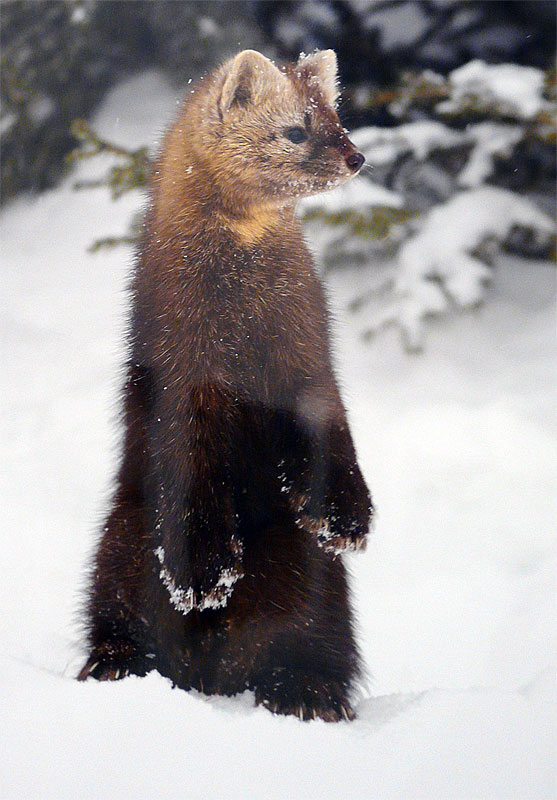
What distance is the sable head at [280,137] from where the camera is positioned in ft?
3.16

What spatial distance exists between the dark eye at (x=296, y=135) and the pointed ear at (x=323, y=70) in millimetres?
50

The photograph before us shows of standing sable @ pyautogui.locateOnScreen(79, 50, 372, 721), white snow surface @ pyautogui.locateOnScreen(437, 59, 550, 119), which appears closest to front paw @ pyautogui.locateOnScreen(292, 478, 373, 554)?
standing sable @ pyautogui.locateOnScreen(79, 50, 372, 721)

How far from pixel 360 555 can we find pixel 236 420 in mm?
472

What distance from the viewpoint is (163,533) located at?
3.36 ft

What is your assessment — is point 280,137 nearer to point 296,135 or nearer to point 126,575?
point 296,135

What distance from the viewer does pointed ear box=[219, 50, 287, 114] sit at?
941mm

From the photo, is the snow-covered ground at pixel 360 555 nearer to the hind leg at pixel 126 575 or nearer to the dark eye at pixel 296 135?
the hind leg at pixel 126 575

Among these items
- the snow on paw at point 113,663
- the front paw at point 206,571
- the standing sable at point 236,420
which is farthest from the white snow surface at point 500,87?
the snow on paw at point 113,663

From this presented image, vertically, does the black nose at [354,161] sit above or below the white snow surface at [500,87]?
above

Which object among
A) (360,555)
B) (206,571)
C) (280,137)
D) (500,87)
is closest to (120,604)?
(206,571)

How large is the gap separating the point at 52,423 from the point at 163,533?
0.53m

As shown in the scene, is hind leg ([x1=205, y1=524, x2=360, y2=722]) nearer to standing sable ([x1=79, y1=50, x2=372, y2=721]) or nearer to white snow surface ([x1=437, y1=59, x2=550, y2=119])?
standing sable ([x1=79, y1=50, x2=372, y2=721])

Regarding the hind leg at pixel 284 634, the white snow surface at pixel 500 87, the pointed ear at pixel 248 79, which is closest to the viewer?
the pointed ear at pixel 248 79

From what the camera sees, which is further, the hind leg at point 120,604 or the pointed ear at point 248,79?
→ the hind leg at point 120,604
